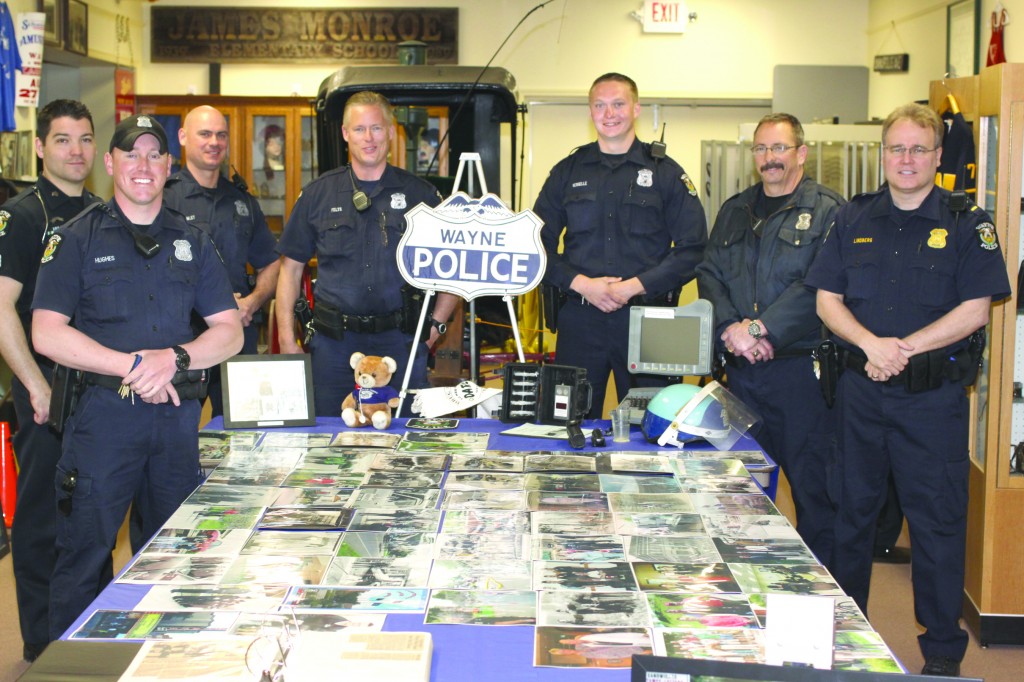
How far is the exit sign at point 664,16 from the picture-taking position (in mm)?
9469

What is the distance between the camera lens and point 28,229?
10.5 ft

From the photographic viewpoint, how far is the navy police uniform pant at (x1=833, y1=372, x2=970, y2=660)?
125 inches

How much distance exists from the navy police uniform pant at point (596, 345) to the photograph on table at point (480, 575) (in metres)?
1.85

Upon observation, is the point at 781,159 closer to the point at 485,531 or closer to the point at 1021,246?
the point at 1021,246

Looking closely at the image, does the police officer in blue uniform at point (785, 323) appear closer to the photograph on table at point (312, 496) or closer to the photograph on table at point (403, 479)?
the photograph on table at point (403, 479)

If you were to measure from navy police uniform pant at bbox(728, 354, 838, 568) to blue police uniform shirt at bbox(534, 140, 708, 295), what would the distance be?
56cm

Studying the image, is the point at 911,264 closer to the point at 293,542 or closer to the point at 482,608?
the point at 482,608

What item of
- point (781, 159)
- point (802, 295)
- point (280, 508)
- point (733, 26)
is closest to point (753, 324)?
point (802, 295)

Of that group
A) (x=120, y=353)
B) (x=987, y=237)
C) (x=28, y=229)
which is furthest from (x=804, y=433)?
(x=28, y=229)

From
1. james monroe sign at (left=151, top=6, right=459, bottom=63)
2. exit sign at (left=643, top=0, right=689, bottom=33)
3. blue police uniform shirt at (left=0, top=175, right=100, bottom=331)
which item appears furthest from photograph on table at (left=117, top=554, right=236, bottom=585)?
exit sign at (left=643, top=0, right=689, bottom=33)

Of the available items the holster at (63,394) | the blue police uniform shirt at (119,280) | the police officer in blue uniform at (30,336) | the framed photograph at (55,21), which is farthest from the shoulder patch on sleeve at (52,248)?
the framed photograph at (55,21)

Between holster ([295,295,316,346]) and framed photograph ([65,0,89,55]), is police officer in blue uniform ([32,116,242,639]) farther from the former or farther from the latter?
framed photograph ([65,0,89,55])

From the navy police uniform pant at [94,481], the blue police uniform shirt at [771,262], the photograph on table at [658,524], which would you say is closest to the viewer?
the photograph on table at [658,524]

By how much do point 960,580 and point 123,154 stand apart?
2.81m
